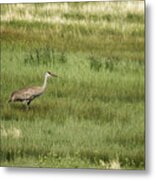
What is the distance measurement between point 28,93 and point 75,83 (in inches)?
7.5

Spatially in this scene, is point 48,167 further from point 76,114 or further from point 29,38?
point 29,38

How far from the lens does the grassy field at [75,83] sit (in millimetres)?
2107

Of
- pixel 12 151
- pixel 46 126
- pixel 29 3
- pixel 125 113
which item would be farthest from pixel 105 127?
pixel 29 3

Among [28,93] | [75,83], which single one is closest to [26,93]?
[28,93]

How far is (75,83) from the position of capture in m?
2.15

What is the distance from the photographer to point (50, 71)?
2168mm

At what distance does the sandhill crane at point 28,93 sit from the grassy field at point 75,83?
18 mm

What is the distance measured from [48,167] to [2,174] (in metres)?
0.20

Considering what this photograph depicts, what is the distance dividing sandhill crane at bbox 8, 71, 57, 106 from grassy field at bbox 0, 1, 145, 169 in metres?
0.02

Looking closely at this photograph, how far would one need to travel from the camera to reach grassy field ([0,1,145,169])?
211 centimetres

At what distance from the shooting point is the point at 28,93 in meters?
2.17

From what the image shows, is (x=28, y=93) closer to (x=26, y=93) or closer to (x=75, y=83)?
(x=26, y=93)

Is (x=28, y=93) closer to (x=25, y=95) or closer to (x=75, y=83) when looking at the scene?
(x=25, y=95)

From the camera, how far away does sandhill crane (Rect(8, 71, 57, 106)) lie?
2.16 meters
